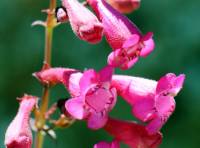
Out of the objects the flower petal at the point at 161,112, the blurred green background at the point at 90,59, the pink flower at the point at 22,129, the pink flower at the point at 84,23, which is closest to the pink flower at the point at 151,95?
the flower petal at the point at 161,112

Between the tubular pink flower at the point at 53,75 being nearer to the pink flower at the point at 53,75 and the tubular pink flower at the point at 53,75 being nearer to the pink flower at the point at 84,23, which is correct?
the pink flower at the point at 53,75

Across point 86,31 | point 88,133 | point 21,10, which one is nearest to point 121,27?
point 86,31

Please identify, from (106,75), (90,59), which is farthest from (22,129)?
(90,59)

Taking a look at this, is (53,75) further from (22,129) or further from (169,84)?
(169,84)

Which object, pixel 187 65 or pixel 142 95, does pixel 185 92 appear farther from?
pixel 142 95

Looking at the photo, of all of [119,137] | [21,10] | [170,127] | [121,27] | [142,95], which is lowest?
[170,127]

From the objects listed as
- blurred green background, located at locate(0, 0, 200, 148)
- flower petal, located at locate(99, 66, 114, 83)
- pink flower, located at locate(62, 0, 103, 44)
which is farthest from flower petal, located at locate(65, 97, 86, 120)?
blurred green background, located at locate(0, 0, 200, 148)

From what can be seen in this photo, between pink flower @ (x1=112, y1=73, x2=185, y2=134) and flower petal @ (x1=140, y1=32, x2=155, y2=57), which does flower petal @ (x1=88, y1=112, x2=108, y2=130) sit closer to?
Answer: pink flower @ (x1=112, y1=73, x2=185, y2=134)
